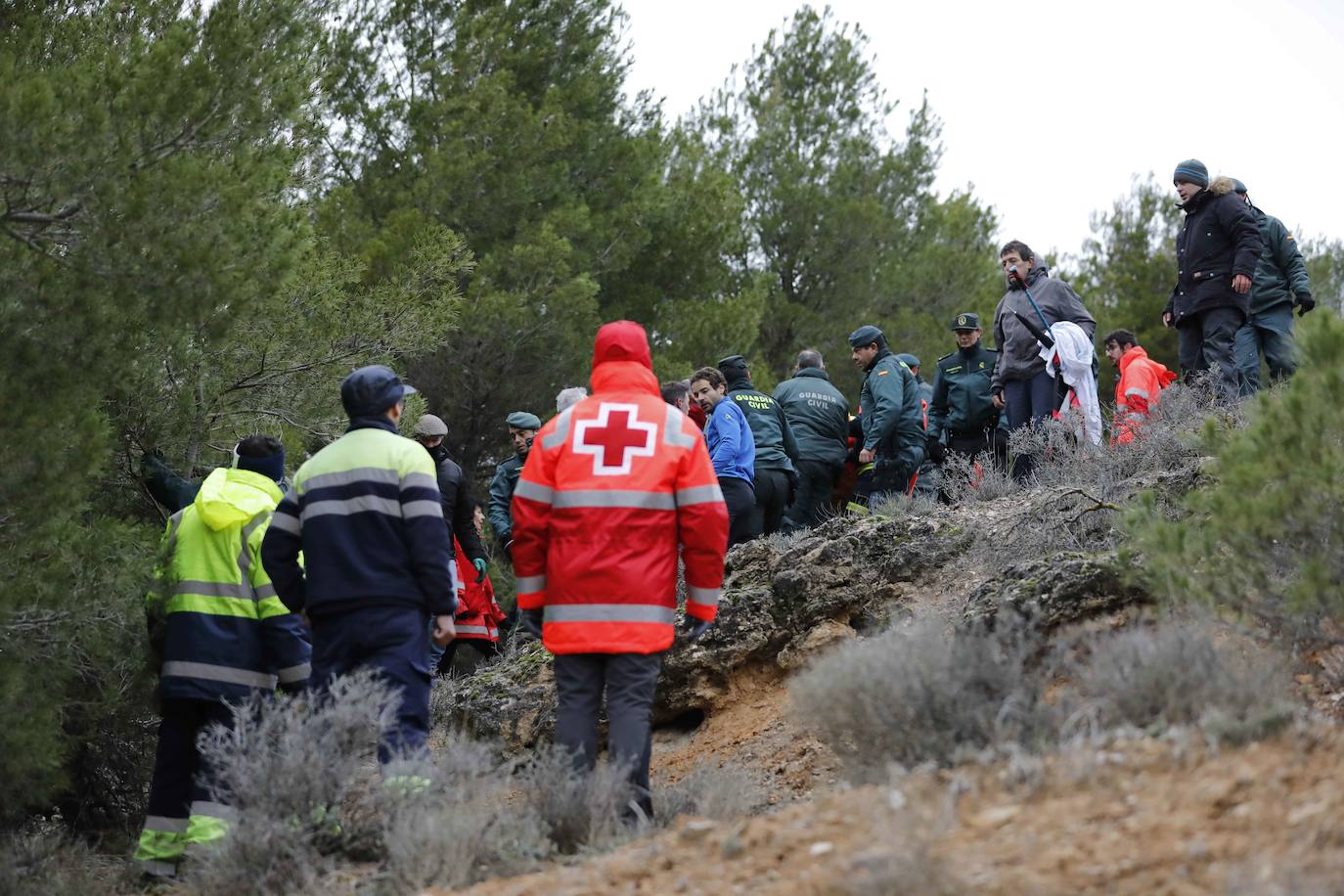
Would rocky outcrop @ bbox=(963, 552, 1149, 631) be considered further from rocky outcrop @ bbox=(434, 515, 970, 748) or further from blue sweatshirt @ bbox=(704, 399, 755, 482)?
blue sweatshirt @ bbox=(704, 399, 755, 482)

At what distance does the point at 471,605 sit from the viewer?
31.5 ft

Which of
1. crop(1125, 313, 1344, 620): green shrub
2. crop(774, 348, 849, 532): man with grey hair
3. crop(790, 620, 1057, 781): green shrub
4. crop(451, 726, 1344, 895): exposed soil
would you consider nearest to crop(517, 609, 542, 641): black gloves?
crop(790, 620, 1057, 781): green shrub

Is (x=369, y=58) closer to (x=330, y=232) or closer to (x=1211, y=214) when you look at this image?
(x=330, y=232)

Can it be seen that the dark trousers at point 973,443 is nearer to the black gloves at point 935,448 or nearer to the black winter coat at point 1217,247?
the black gloves at point 935,448

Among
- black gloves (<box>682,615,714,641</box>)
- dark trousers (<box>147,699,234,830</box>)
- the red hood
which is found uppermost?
the red hood

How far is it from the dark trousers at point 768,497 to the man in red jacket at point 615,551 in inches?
142

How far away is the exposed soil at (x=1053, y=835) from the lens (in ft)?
11.0

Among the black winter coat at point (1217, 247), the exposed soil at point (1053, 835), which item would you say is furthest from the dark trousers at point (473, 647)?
the exposed soil at point (1053, 835)

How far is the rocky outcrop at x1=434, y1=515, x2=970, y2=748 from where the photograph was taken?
7410mm

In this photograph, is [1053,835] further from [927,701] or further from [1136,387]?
[1136,387]

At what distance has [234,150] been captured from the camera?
6426 millimetres

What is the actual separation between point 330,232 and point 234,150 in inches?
285

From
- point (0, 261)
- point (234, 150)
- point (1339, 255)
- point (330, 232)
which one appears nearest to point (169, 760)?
point (0, 261)

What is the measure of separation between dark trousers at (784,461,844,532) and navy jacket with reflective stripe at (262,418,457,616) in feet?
15.4
